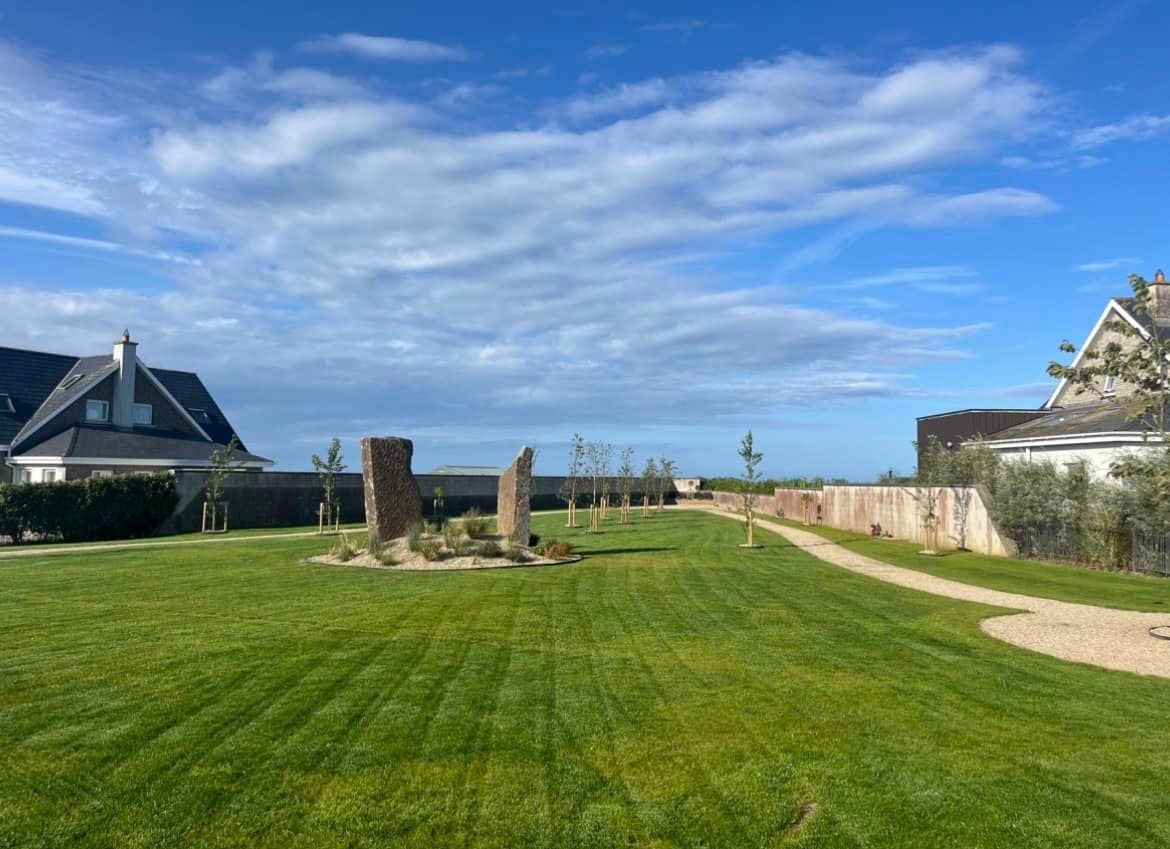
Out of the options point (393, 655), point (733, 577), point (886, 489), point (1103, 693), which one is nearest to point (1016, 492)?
point (886, 489)

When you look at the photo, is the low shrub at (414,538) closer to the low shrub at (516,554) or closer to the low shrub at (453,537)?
the low shrub at (453,537)

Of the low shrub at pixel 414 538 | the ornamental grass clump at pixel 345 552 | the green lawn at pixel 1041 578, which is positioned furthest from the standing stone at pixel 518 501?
the green lawn at pixel 1041 578

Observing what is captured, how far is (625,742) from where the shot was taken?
6992mm

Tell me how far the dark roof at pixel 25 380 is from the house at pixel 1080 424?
39503 millimetres

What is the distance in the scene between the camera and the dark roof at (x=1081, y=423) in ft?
78.6

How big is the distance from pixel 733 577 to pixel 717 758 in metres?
11.8

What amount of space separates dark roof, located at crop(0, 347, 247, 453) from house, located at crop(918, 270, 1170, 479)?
35.6 m

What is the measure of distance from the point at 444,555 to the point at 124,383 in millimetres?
27575

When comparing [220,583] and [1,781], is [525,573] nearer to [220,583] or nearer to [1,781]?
[220,583]

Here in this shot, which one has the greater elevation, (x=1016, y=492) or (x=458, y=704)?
(x=1016, y=492)

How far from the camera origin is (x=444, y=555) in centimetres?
1998

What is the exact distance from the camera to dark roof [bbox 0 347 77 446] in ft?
126

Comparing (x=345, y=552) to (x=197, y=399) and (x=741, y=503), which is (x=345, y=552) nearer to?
(x=197, y=399)

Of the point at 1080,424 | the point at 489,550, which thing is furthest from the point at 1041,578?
the point at 489,550
